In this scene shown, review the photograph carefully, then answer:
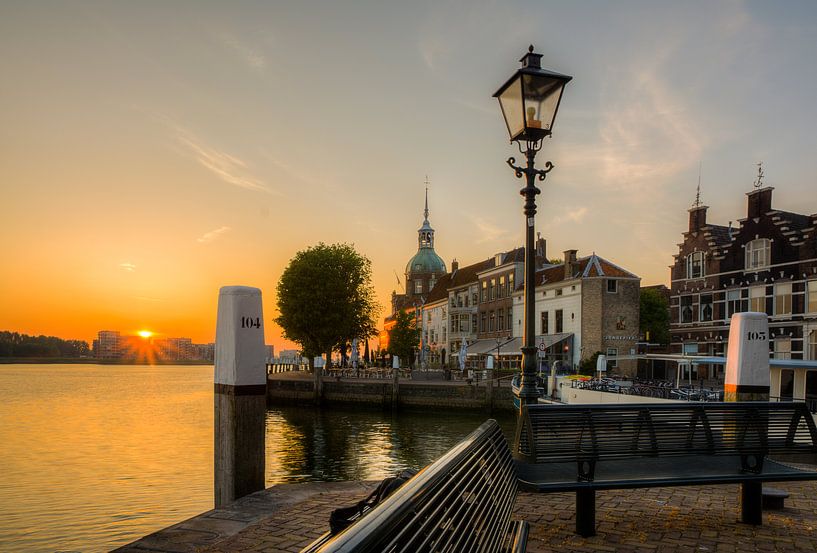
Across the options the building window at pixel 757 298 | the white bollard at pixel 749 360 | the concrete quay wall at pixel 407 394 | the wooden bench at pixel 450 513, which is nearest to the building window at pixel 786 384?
the building window at pixel 757 298

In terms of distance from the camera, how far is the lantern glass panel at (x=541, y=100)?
8.82m

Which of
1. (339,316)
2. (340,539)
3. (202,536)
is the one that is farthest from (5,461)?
(339,316)

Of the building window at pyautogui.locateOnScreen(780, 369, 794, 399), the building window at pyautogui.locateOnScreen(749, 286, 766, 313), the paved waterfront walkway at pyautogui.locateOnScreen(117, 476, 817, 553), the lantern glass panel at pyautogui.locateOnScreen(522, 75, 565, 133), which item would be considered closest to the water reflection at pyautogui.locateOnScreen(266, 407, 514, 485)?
the paved waterfront walkway at pyautogui.locateOnScreen(117, 476, 817, 553)

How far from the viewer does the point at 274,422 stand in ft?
118

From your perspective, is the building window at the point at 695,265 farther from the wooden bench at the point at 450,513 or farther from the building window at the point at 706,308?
the wooden bench at the point at 450,513

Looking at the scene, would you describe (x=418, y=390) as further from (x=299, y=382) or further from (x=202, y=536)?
(x=202, y=536)

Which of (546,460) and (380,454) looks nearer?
(546,460)

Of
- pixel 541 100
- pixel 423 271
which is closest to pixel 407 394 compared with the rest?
pixel 541 100

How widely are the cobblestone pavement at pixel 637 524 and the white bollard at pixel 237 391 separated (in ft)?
2.54

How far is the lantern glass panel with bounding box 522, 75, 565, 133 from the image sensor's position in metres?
8.82

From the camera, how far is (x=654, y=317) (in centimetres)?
7094

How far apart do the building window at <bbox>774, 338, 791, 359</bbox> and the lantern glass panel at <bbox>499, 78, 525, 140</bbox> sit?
32.1 m

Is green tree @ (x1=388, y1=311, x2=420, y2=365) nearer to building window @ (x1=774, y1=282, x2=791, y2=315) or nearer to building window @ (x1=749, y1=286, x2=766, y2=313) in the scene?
building window @ (x1=749, y1=286, x2=766, y2=313)

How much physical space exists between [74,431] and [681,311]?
37.3m
